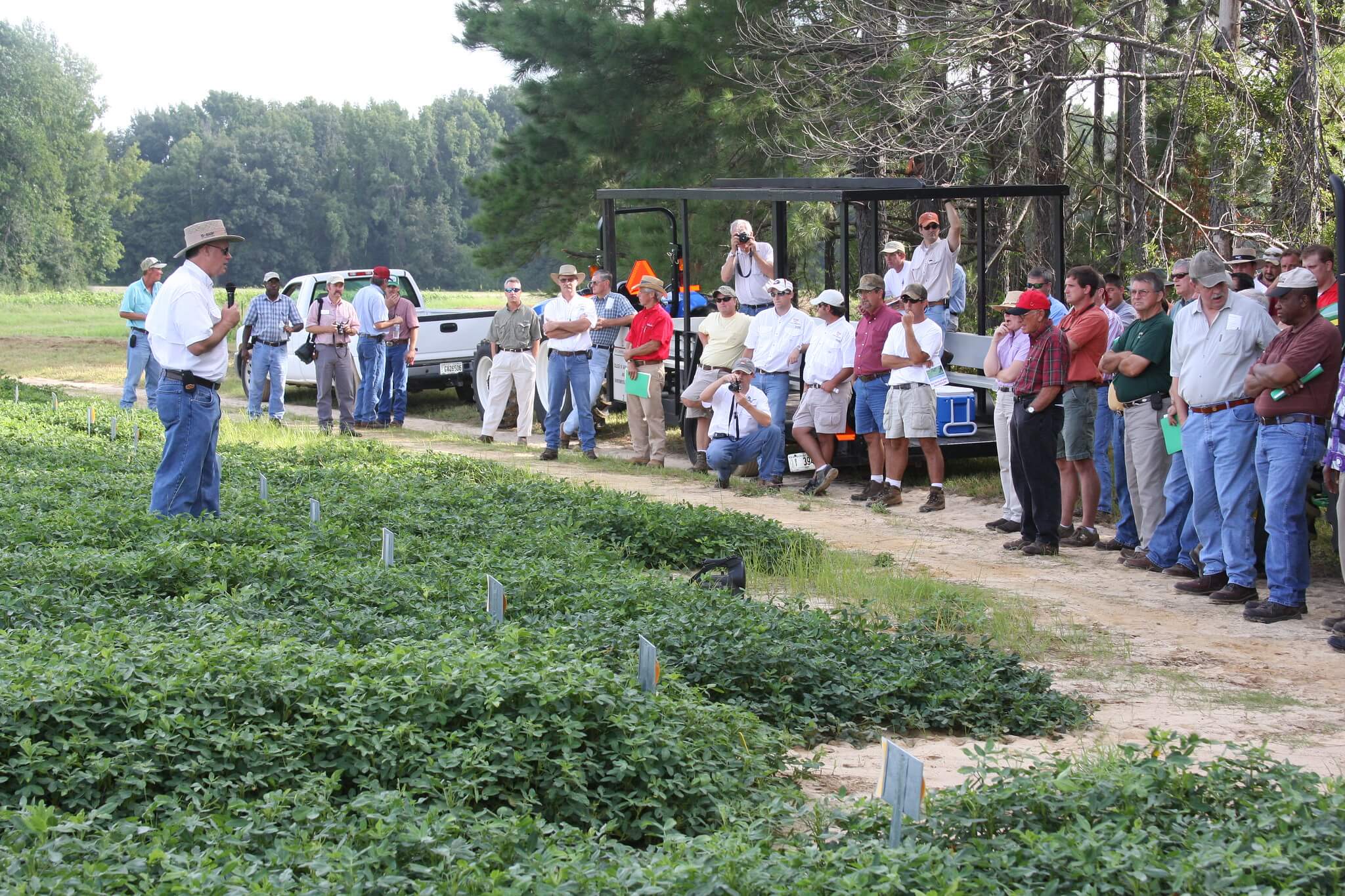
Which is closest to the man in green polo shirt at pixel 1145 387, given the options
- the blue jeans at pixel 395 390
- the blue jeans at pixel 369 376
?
the blue jeans at pixel 369 376

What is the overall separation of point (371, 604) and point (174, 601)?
3.00ft

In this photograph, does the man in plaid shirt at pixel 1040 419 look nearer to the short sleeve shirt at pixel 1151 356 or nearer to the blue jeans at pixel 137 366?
the short sleeve shirt at pixel 1151 356

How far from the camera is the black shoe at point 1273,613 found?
833cm

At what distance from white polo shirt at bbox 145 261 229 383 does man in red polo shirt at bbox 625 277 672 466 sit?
→ 6.83 metres

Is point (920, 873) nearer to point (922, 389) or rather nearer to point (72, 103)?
point (922, 389)

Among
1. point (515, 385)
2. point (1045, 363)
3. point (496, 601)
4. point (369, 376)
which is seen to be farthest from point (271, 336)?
point (496, 601)

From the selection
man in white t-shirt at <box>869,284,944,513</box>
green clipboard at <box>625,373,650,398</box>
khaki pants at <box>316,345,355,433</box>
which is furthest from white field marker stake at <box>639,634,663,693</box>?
khaki pants at <box>316,345,355,433</box>

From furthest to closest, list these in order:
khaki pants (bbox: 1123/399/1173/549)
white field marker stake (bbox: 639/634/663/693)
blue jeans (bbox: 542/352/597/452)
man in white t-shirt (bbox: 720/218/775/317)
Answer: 1. blue jeans (bbox: 542/352/597/452)
2. man in white t-shirt (bbox: 720/218/775/317)
3. khaki pants (bbox: 1123/399/1173/549)
4. white field marker stake (bbox: 639/634/663/693)

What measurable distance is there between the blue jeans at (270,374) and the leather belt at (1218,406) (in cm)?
1238

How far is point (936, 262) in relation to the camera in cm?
1373

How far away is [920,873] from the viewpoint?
3893 millimetres

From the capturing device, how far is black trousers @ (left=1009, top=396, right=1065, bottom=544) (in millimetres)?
10570

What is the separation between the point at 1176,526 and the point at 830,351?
4.44 m

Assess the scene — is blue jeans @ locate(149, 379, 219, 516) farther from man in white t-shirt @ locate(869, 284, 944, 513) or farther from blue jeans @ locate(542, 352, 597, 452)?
blue jeans @ locate(542, 352, 597, 452)
